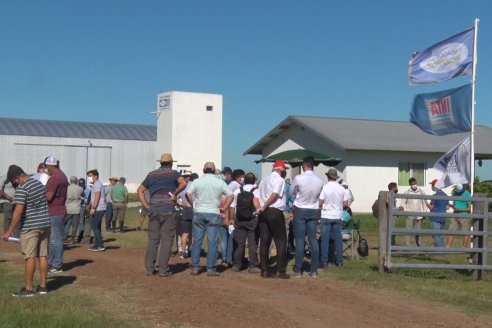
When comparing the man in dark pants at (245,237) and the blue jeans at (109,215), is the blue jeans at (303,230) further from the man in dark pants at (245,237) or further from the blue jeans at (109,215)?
the blue jeans at (109,215)

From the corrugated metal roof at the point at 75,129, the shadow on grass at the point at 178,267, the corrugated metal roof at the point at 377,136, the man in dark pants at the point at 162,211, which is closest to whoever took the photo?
the man in dark pants at the point at 162,211

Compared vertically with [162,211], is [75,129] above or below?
above

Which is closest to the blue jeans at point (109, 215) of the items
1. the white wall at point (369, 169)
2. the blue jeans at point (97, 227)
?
the blue jeans at point (97, 227)

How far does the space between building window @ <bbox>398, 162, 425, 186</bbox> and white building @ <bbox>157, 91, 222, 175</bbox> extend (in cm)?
1558

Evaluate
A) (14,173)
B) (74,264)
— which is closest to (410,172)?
(74,264)

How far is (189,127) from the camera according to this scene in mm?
48875

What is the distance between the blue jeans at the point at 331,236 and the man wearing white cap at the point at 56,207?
Result: 456 centimetres

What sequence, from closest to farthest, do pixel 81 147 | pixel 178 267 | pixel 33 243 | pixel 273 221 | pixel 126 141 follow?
1. pixel 33 243
2. pixel 273 221
3. pixel 178 267
4. pixel 81 147
5. pixel 126 141

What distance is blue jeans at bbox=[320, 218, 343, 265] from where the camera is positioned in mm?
14016

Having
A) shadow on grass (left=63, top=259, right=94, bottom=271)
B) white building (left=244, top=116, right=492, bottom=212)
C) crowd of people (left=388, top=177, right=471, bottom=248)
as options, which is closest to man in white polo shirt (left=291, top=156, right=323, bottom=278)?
crowd of people (left=388, top=177, right=471, bottom=248)

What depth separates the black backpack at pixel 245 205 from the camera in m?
13.2

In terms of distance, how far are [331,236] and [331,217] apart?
38cm

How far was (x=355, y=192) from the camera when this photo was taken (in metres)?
35.4

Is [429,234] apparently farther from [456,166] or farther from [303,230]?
[456,166]
